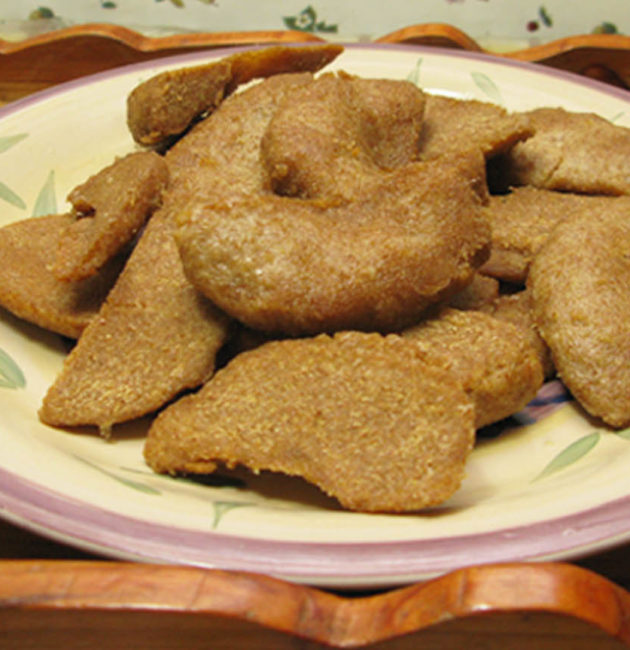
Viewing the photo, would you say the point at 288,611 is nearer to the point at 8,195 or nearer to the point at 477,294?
the point at 477,294

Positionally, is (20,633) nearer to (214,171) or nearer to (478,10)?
(214,171)

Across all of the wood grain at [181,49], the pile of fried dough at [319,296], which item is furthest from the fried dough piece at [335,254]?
the wood grain at [181,49]

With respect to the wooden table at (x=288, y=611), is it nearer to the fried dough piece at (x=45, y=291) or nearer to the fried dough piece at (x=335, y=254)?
the fried dough piece at (x=335, y=254)

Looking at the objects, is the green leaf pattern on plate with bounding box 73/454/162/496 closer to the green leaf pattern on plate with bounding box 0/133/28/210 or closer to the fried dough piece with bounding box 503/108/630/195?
the green leaf pattern on plate with bounding box 0/133/28/210

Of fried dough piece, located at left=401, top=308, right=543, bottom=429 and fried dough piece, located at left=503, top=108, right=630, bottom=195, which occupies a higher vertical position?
fried dough piece, located at left=503, top=108, right=630, bottom=195

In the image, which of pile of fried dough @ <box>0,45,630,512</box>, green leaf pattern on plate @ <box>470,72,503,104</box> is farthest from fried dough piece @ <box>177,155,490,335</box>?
green leaf pattern on plate @ <box>470,72,503,104</box>

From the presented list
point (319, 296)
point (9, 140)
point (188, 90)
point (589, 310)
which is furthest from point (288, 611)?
point (9, 140)

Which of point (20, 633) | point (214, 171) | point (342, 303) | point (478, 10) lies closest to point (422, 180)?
point (342, 303)
